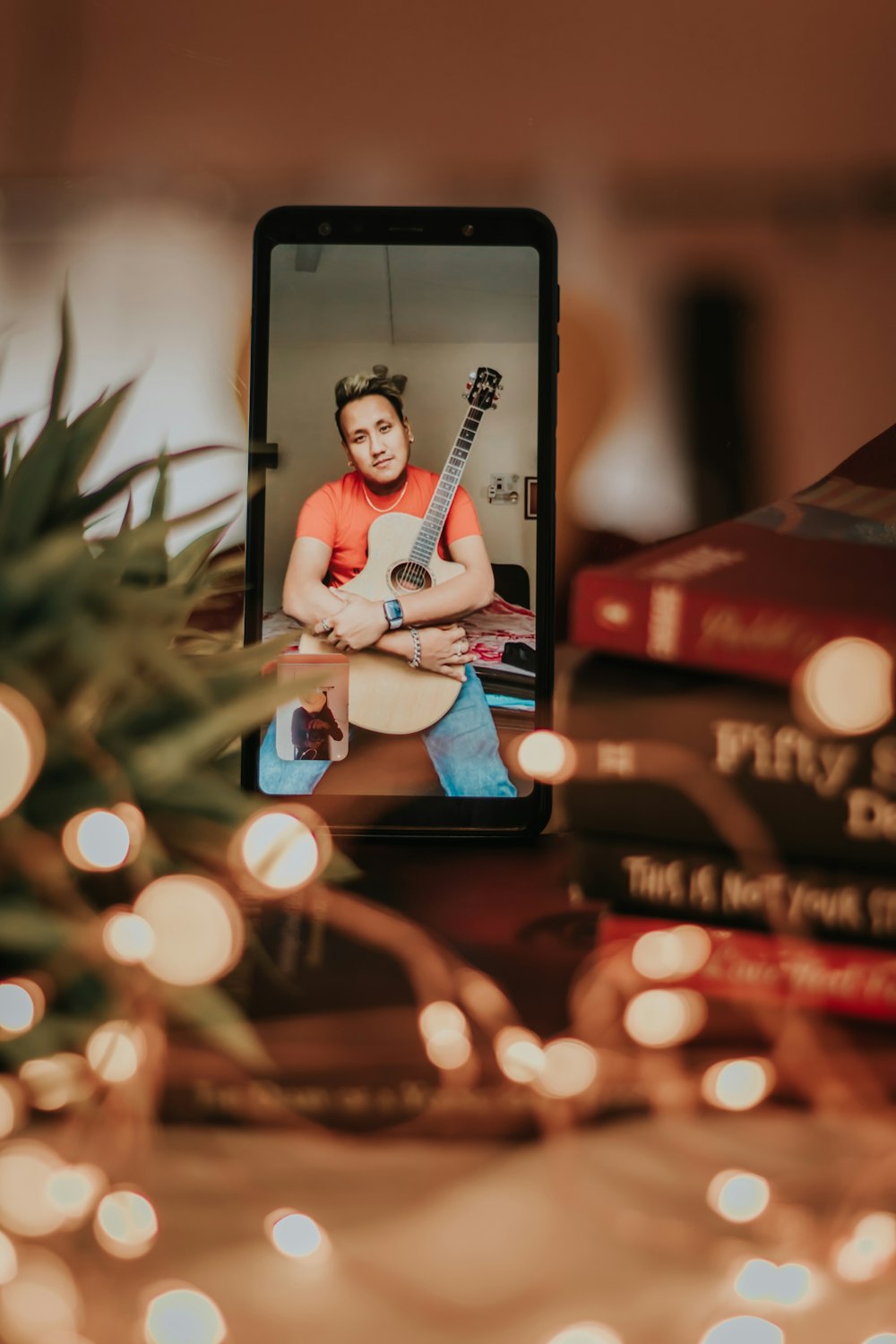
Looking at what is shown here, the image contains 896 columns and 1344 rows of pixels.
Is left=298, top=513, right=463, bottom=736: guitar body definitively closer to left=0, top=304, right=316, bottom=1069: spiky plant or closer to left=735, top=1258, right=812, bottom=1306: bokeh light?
left=0, top=304, right=316, bottom=1069: spiky plant

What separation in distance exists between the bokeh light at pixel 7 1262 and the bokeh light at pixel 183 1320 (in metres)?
0.03

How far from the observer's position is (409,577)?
16.5 inches

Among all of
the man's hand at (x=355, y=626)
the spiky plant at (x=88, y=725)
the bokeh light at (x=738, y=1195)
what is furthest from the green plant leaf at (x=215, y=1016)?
the man's hand at (x=355, y=626)

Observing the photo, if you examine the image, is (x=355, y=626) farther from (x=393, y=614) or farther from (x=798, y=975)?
(x=798, y=975)

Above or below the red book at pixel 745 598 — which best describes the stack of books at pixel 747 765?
below

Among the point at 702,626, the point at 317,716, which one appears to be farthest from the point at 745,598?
the point at 317,716

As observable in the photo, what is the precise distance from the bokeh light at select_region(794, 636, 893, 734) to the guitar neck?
215 mm

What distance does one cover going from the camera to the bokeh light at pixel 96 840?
22cm

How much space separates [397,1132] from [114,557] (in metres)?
0.16

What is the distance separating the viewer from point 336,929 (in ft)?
1.04

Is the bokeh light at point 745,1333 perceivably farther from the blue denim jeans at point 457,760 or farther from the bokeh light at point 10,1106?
the blue denim jeans at point 457,760

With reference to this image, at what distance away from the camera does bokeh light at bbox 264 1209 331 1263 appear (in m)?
0.18

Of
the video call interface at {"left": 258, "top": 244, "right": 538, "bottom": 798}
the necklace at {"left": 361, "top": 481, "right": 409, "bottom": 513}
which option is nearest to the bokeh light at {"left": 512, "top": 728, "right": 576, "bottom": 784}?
the video call interface at {"left": 258, "top": 244, "right": 538, "bottom": 798}

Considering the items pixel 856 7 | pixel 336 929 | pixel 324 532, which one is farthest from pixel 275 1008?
pixel 856 7
